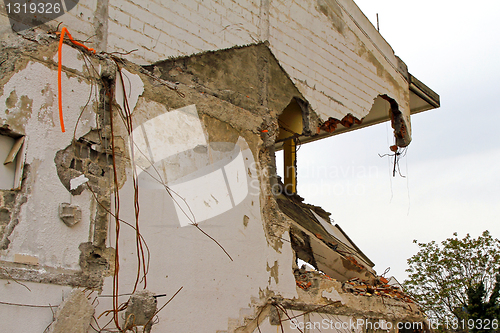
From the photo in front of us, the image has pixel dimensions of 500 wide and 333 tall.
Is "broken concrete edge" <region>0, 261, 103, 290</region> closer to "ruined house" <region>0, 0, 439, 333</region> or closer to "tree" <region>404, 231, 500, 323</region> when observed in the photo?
"ruined house" <region>0, 0, 439, 333</region>

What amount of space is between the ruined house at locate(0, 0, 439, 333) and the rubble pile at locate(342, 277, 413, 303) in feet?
0.11

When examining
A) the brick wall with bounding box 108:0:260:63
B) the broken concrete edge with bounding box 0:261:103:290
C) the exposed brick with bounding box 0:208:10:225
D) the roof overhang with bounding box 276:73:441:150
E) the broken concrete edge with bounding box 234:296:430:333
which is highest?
the roof overhang with bounding box 276:73:441:150

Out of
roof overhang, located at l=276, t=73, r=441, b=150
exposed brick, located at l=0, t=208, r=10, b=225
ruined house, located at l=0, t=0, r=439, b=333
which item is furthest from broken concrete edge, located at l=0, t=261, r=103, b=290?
roof overhang, located at l=276, t=73, r=441, b=150

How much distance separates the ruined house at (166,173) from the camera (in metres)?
3.60

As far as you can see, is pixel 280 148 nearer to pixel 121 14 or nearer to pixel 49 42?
pixel 121 14

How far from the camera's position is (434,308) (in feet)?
50.6

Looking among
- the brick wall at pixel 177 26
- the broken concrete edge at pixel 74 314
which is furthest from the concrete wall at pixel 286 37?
the broken concrete edge at pixel 74 314

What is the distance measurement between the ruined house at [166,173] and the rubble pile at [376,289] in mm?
35

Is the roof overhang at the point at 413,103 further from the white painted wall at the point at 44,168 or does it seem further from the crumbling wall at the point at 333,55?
the white painted wall at the point at 44,168

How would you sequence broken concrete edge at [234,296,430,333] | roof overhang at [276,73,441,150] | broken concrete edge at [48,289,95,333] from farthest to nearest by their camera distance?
roof overhang at [276,73,441,150] < broken concrete edge at [234,296,430,333] < broken concrete edge at [48,289,95,333]

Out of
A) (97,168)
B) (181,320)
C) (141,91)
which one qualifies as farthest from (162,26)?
(181,320)

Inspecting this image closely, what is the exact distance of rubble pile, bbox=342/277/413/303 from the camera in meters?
6.19

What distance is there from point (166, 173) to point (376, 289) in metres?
3.79

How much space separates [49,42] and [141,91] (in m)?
0.99
